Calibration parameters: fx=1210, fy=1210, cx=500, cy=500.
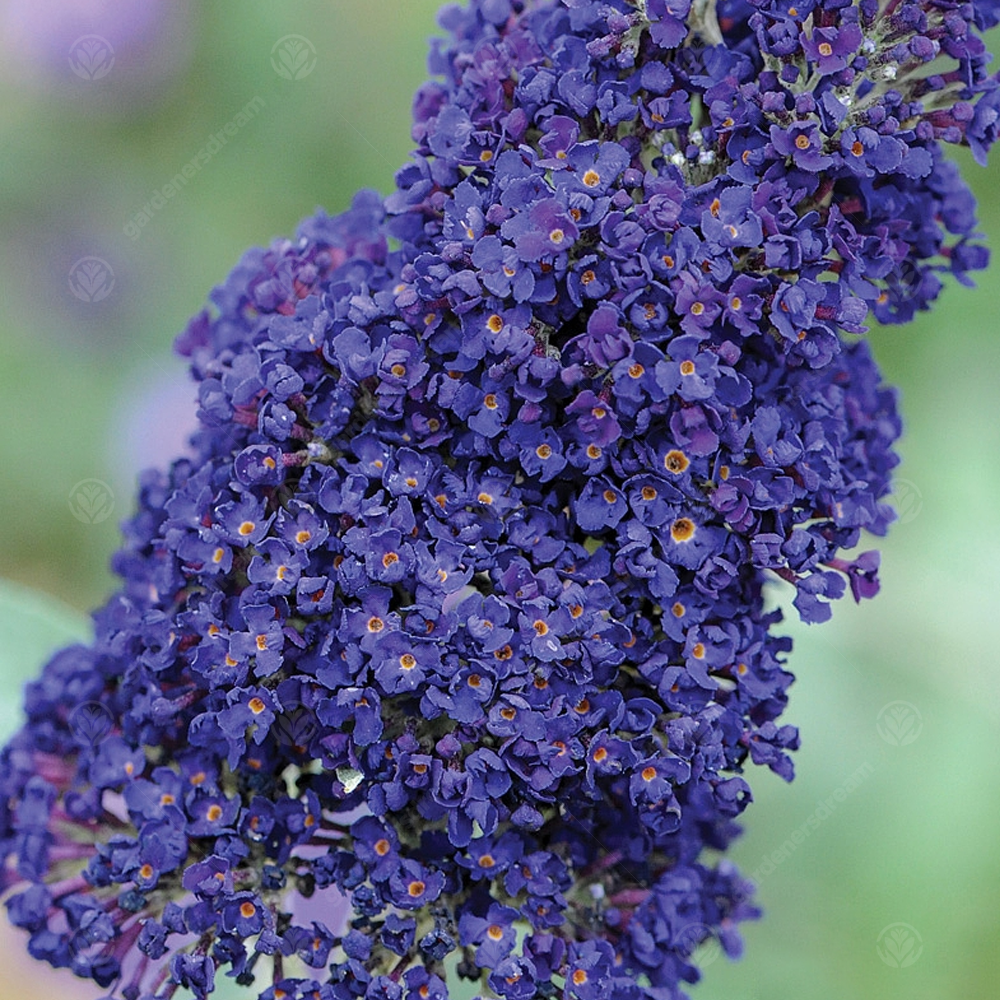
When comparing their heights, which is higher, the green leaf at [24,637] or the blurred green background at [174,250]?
the blurred green background at [174,250]

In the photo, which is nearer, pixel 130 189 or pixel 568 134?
pixel 568 134

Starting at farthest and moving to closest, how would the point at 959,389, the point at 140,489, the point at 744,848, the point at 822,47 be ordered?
1. the point at 959,389
2. the point at 744,848
3. the point at 140,489
4. the point at 822,47

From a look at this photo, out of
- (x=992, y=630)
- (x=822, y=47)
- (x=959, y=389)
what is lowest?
(x=822, y=47)

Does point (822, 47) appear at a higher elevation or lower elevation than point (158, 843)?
higher

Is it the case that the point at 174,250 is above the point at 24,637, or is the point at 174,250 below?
above

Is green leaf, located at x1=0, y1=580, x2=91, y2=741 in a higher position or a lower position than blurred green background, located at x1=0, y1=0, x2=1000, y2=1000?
lower

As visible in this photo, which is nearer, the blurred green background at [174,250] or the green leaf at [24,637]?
the green leaf at [24,637]

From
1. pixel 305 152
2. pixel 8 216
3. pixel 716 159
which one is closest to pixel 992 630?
pixel 716 159

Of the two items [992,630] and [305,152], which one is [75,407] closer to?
[305,152]

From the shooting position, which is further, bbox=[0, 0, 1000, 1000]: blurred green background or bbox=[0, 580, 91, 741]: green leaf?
bbox=[0, 0, 1000, 1000]: blurred green background

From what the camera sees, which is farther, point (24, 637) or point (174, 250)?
point (174, 250)

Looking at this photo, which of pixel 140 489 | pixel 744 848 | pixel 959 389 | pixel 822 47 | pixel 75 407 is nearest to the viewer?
pixel 822 47
